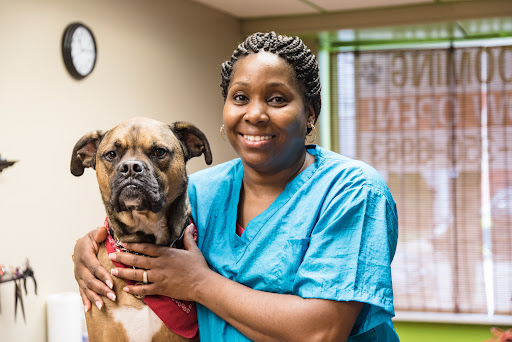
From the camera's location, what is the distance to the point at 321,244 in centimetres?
143

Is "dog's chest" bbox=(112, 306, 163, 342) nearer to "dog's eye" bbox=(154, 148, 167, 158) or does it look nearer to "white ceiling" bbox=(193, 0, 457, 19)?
"dog's eye" bbox=(154, 148, 167, 158)

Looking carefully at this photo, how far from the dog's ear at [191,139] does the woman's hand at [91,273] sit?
305 millimetres

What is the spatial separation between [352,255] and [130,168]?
54 cm

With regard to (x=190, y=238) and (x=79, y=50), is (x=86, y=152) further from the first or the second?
(x=79, y=50)

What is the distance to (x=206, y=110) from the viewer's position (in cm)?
430

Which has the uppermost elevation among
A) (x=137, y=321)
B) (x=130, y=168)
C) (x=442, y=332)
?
(x=130, y=168)

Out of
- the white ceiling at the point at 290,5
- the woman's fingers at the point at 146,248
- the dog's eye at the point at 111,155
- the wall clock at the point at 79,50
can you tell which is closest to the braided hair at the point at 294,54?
the dog's eye at the point at 111,155

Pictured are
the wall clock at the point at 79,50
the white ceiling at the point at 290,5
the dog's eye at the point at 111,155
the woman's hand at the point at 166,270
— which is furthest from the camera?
the white ceiling at the point at 290,5

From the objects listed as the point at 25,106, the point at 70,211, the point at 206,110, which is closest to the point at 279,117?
the point at 25,106

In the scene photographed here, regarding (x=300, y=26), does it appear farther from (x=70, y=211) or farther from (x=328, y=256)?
(x=328, y=256)

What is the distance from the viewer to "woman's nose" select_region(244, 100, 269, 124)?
1489 mm

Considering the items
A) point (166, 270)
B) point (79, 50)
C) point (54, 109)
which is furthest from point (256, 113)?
point (79, 50)

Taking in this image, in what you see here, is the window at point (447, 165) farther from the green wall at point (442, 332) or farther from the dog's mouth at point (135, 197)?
the dog's mouth at point (135, 197)

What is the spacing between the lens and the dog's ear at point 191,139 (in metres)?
A: 1.72
